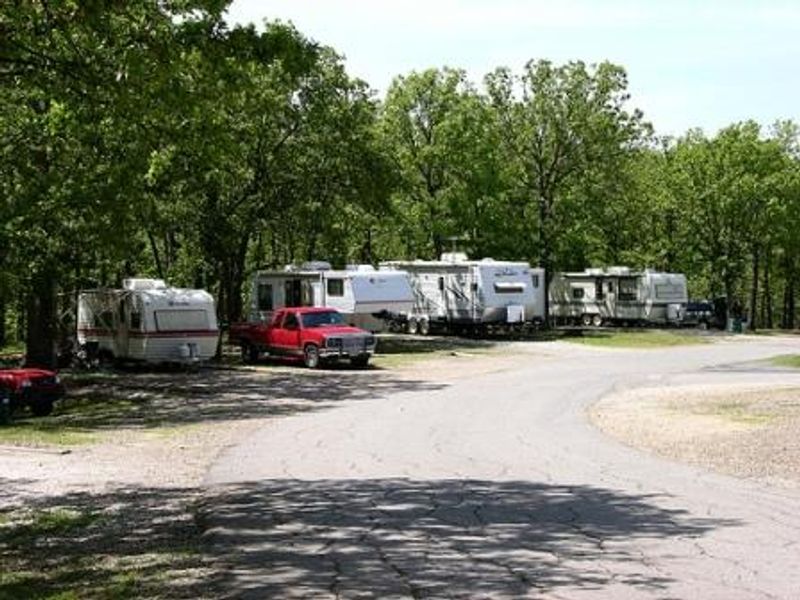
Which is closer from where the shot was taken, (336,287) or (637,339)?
(336,287)

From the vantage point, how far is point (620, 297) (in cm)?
5016

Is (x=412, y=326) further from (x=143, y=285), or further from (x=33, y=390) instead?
(x=33, y=390)

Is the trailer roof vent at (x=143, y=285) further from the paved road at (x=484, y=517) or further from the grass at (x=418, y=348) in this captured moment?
the paved road at (x=484, y=517)

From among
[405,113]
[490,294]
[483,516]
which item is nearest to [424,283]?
[490,294]

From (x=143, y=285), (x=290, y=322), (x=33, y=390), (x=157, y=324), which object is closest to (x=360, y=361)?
(x=290, y=322)

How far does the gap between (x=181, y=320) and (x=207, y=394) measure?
6.27 meters

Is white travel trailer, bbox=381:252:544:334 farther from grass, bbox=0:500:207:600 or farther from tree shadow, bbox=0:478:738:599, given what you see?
grass, bbox=0:500:207:600

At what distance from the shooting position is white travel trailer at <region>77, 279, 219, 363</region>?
28.6 metres

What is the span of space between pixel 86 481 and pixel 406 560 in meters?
5.81

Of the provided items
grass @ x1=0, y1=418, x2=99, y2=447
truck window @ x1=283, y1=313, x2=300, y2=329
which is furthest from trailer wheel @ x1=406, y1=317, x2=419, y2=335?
grass @ x1=0, y1=418, x2=99, y2=447

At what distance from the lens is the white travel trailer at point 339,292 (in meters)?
35.1

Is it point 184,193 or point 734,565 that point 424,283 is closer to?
point 184,193

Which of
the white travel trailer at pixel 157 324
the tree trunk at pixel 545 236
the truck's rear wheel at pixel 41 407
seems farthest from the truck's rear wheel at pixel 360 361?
the tree trunk at pixel 545 236

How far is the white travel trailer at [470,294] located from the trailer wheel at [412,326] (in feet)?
0.13
